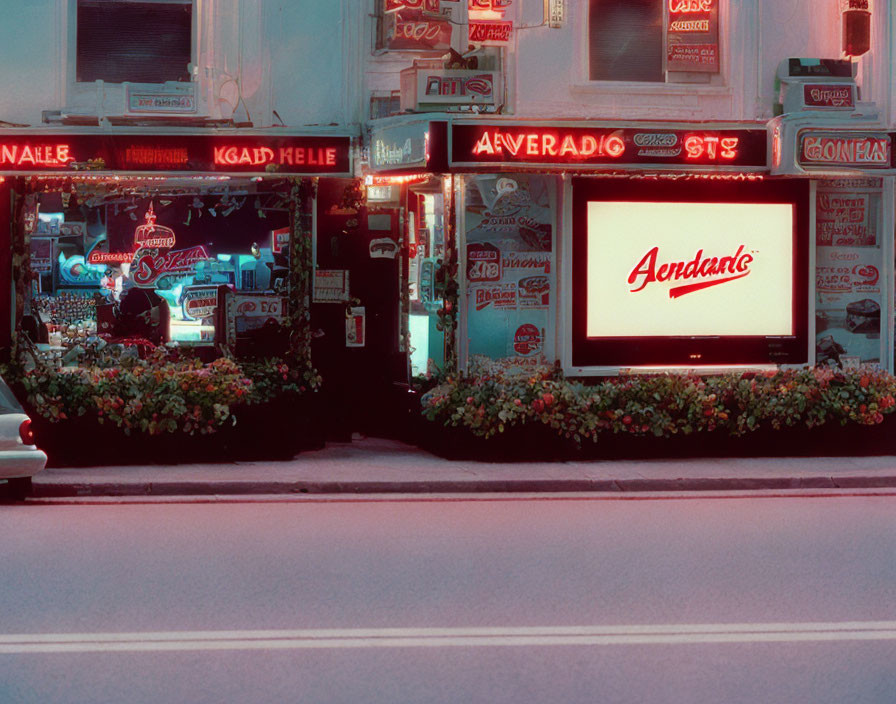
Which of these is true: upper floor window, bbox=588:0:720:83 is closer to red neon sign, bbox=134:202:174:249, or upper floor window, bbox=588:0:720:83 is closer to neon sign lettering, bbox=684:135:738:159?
neon sign lettering, bbox=684:135:738:159

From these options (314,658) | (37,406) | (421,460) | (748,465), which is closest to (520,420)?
(421,460)

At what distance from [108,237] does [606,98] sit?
5.77 metres

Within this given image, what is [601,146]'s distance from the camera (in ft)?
47.4

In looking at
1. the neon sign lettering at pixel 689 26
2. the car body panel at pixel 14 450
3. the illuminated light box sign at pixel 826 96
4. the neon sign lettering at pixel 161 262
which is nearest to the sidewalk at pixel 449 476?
the car body panel at pixel 14 450

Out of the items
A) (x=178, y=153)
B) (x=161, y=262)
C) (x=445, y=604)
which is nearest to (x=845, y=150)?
(x=178, y=153)

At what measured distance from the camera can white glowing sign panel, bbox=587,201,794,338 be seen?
15492 mm

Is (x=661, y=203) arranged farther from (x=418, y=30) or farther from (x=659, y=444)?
(x=418, y=30)

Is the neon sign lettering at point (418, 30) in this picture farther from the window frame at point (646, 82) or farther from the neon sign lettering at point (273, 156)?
the window frame at point (646, 82)

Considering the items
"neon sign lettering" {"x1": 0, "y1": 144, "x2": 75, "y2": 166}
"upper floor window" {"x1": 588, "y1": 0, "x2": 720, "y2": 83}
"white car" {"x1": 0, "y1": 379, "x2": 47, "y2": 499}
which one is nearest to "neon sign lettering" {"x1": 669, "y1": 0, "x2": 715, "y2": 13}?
"upper floor window" {"x1": 588, "y1": 0, "x2": 720, "y2": 83}

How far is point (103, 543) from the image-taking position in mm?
9766

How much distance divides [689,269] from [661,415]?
7.33 ft

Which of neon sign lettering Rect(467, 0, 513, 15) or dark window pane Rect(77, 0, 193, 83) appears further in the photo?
dark window pane Rect(77, 0, 193, 83)

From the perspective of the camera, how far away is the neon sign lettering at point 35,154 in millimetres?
14203

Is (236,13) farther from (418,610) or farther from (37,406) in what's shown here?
(418,610)
